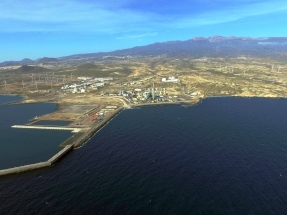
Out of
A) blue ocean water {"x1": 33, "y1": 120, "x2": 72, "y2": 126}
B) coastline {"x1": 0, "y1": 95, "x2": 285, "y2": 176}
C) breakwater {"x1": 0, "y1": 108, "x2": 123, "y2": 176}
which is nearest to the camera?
breakwater {"x1": 0, "y1": 108, "x2": 123, "y2": 176}

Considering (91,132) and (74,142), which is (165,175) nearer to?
(74,142)

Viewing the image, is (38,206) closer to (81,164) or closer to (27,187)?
(27,187)

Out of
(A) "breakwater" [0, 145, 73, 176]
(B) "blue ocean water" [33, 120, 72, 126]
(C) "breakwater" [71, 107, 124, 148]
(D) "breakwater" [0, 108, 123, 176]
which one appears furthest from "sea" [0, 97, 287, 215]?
(B) "blue ocean water" [33, 120, 72, 126]

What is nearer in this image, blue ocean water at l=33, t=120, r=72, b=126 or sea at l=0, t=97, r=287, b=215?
sea at l=0, t=97, r=287, b=215

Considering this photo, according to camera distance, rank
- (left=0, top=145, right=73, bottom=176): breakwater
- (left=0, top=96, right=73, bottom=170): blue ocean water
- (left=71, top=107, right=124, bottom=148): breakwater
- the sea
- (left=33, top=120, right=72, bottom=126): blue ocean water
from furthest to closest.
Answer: (left=33, top=120, right=72, bottom=126): blue ocean water → (left=71, top=107, right=124, bottom=148): breakwater → (left=0, top=96, right=73, bottom=170): blue ocean water → (left=0, top=145, right=73, bottom=176): breakwater → the sea

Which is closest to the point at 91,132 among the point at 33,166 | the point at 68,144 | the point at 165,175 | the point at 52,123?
the point at 68,144

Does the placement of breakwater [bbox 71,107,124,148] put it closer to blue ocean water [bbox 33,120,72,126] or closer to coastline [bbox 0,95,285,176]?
coastline [bbox 0,95,285,176]

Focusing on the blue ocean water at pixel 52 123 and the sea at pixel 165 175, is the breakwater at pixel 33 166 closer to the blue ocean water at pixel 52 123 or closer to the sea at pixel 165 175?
the sea at pixel 165 175
